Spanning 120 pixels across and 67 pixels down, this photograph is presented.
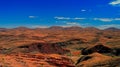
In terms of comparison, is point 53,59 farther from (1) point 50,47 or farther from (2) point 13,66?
(1) point 50,47

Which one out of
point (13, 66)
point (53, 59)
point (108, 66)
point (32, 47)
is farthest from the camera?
point (32, 47)

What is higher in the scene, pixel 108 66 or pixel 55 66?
pixel 55 66

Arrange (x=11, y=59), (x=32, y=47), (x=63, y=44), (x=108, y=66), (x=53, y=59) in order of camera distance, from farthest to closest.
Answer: (x=63, y=44) → (x=32, y=47) → (x=108, y=66) → (x=53, y=59) → (x=11, y=59)

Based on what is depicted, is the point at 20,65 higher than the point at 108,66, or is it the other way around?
the point at 20,65

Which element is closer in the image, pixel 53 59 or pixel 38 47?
pixel 53 59

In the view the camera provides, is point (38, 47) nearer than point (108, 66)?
No

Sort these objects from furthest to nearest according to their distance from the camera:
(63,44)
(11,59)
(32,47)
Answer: (63,44), (32,47), (11,59)

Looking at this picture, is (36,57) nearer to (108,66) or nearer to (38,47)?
(108,66)

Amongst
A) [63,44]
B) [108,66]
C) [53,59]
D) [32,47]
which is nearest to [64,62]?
[53,59]

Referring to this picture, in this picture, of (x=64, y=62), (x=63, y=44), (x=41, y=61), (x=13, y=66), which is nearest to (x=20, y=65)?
(x=13, y=66)
